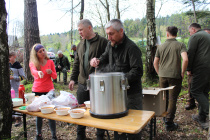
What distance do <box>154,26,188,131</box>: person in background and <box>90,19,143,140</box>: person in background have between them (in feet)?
4.71

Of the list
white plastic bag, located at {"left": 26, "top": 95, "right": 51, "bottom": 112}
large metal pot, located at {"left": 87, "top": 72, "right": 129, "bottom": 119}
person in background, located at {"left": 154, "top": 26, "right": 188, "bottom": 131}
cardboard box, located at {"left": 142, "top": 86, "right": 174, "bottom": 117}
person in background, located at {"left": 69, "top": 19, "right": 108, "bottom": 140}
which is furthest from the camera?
person in background, located at {"left": 154, "top": 26, "right": 188, "bottom": 131}

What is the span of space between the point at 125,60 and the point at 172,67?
1.65 metres

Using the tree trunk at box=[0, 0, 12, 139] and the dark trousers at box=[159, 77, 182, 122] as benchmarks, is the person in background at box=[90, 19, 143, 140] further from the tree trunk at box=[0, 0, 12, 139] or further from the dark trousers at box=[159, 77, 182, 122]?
the dark trousers at box=[159, 77, 182, 122]

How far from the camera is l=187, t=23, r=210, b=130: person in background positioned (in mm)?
3438

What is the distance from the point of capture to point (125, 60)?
2121 millimetres

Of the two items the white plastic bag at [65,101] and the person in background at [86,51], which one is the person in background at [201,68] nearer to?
the person in background at [86,51]

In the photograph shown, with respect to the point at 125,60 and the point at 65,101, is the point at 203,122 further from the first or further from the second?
the point at 65,101

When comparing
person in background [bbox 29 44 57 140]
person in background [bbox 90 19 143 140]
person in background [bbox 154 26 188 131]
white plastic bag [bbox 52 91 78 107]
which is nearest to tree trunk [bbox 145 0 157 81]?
person in background [bbox 154 26 188 131]

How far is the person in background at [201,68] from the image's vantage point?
3438 millimetres

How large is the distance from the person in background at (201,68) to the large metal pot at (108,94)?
2441 millimetres

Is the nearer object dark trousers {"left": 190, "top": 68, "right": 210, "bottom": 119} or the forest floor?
the forest floor

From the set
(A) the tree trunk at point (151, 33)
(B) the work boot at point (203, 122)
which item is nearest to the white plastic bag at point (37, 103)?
(B) the work boot at point (203, 122)

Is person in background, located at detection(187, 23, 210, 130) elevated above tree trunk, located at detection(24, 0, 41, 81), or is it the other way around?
tree trunk, located at detection(24, 0, 41, 81)

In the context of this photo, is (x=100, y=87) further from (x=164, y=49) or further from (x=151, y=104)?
(x=164, y=49)
